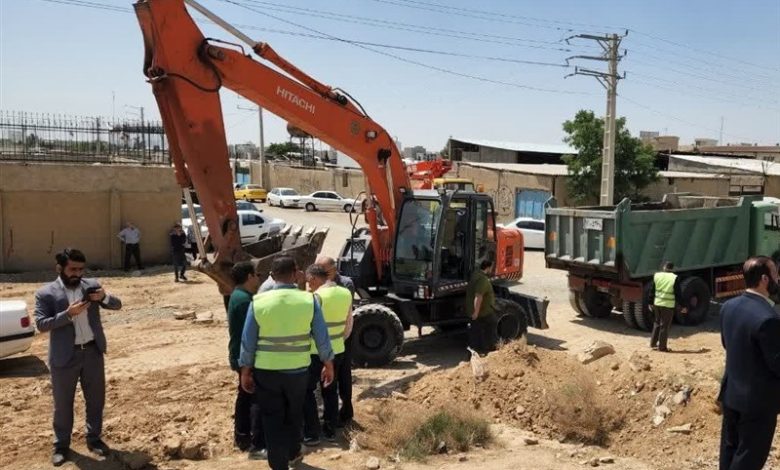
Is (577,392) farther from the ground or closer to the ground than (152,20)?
closer to the ground

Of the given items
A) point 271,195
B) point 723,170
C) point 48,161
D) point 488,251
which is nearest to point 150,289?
point 48,161

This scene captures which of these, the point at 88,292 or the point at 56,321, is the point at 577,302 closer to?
the point at 88,292

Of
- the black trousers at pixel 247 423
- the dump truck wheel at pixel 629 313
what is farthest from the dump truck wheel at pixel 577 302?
the black trousers at pixel 247 423

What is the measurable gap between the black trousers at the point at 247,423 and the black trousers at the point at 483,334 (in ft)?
13.0

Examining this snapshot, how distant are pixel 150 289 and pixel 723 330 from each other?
540 inches

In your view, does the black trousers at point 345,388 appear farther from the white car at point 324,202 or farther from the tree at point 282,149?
the tree at point 282,149

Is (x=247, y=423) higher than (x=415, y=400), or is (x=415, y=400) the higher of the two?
(x=247, y=423)

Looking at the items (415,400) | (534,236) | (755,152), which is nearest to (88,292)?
(415,400)

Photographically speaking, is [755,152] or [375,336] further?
[755,152]

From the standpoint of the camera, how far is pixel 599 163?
28844mm

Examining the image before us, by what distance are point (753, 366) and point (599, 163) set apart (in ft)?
84.6

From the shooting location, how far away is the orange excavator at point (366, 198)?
771 centimetres

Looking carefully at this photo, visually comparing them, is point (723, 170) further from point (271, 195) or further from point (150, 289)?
point (150, 289)

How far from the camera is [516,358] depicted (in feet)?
24.8
